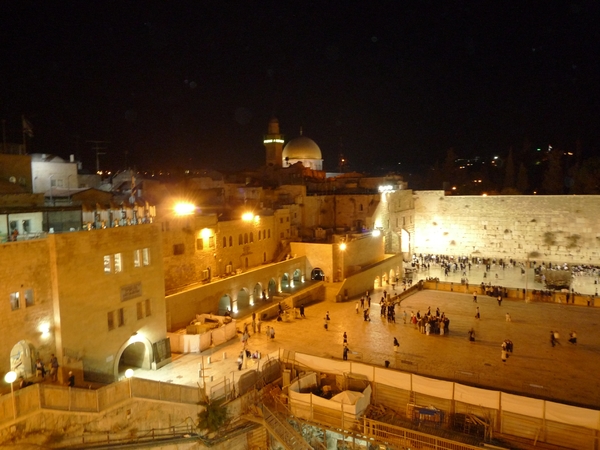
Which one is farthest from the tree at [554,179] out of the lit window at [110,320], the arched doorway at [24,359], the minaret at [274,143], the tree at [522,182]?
the arched doorway at [24,359]

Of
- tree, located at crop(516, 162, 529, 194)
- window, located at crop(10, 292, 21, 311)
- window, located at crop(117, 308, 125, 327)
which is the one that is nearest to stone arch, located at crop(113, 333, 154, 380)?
window, located at crop(117, 308, 125, 327)

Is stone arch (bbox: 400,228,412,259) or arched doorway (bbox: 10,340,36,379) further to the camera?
stone arch (bbox: 400,228,412,259)

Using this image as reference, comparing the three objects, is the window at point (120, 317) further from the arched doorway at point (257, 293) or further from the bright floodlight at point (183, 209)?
the arched doorway at point (257, 293)

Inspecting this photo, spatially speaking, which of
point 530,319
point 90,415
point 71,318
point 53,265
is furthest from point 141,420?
point 530,319

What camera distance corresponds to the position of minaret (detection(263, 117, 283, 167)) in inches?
1854

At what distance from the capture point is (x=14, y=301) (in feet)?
39.4

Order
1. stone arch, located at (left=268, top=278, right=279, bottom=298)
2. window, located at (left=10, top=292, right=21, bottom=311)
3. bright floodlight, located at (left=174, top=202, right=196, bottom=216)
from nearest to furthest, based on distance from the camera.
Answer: window, located at (left=10, top=292, right=21, bottom=311)
bright floodlight, located at (left=174, top=202, right=196, bottom=216)
stone arch, located at (left=268, top=278, right=279, bottom=298)

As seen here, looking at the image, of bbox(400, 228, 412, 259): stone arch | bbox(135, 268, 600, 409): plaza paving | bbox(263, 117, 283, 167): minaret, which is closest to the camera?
bbox(135, 268, 600, 409): plaza paving

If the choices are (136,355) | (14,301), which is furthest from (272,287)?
(14,301)

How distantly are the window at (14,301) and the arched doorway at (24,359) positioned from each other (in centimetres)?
95

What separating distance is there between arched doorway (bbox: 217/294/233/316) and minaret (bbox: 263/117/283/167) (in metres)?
26.0

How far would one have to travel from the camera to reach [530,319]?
22312 millimetres

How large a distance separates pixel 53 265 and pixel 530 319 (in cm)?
1991

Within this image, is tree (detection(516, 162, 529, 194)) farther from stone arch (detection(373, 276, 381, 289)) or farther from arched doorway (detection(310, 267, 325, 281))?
arched doorway (detection(310, 267, 325, 281))
